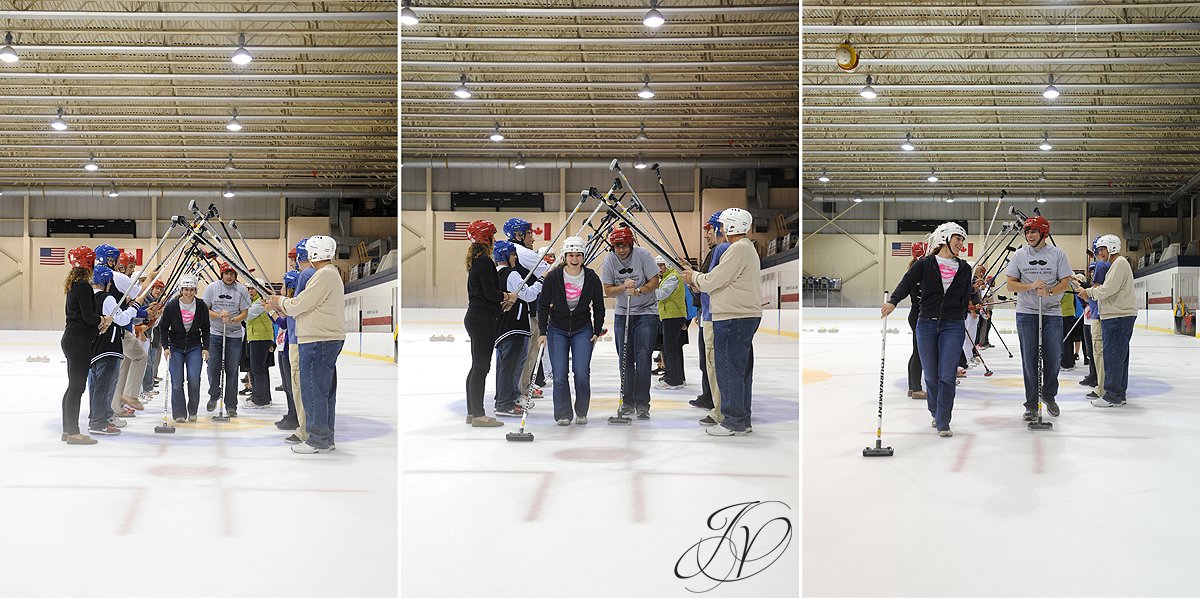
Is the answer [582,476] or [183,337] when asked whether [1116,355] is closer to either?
[582,476]

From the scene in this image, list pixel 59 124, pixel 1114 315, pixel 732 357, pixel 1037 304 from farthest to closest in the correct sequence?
1. pixel 1037 304
2. pixel 1114 315
3. pixel 59 124
4. pixel 732 357

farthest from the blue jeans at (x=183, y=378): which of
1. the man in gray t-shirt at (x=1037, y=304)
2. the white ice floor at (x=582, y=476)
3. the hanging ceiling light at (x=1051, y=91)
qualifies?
the hanging ceiling light at (x=1051, y=91)

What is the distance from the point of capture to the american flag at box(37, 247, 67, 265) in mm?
3486

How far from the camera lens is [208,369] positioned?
3.65 metres

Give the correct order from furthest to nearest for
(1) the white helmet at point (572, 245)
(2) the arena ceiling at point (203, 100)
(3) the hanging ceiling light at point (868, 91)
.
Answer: (3) the hanging ceiling light at point (868, 91)
(2) the arena ceiling at point (203, 100)
(1) the white helmet at point (572, 245)

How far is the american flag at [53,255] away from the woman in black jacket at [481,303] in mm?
2161

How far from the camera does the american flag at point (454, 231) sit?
3.15 metres

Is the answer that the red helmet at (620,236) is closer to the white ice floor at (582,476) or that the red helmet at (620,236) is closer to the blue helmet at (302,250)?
the white ice floor at (582,476)

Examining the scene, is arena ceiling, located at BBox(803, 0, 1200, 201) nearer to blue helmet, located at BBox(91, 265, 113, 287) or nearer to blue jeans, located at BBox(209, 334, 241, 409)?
blue jeans, located at BBox(209, 334, 241, 409)

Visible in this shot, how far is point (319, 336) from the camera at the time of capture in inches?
144

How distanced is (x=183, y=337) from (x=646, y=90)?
2.71 meters

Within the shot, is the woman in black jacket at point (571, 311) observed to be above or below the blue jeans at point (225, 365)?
above

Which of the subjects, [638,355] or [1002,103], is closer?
[638,355]

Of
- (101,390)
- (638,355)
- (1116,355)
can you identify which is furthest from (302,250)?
(1116,355)
